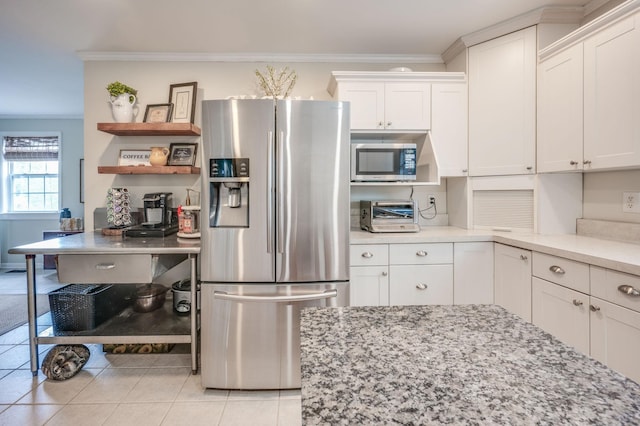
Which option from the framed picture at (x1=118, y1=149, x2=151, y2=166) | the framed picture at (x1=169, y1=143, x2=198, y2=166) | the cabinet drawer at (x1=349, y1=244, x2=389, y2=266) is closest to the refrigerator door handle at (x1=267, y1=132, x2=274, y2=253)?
the cabinet drawer at (x1=349, y1=244, x2=389, y2=266)

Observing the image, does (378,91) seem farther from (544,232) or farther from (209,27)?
(544,232)

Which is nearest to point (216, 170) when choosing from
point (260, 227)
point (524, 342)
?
point (260, 227)

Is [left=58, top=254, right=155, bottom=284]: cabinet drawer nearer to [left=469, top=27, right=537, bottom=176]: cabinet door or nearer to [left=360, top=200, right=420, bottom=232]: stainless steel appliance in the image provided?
[left=360, top=200, right=420, bottom=232]: stainless steel appliance

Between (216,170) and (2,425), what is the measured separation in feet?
5.79

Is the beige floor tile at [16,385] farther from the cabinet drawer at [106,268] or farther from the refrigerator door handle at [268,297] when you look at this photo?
the refrigerator door handle at [268,297]

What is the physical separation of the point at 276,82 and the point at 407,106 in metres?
1.12

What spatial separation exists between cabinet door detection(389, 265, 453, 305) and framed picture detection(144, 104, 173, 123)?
2.27 metres

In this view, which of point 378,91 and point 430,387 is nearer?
point 430,387

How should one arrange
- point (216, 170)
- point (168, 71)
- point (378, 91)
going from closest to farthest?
point (216, 170) < point (378, 91) < point (168, 71)

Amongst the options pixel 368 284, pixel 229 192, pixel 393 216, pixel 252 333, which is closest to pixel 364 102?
pixel 393 216

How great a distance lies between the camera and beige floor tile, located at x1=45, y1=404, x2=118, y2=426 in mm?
1862

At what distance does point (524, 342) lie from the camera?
0.74m

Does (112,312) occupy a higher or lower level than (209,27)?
lower

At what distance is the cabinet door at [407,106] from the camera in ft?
9.07
